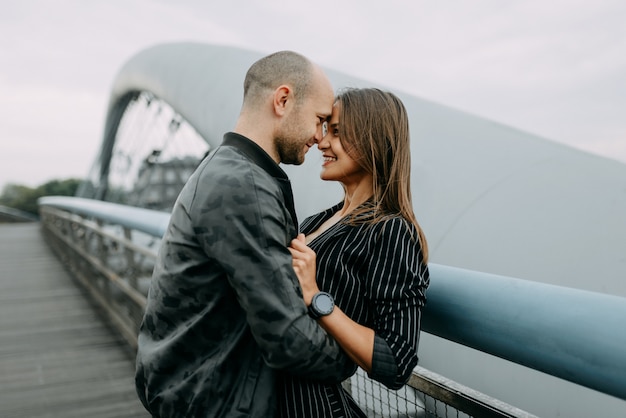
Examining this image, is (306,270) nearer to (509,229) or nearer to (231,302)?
(231,302)

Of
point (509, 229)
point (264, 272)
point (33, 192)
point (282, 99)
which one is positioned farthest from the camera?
point (33, 192)

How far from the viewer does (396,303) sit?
42.4 inches

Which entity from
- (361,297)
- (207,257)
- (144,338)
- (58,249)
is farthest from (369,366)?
(58,249)

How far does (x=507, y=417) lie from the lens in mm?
1057

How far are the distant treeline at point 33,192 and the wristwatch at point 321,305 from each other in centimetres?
3362

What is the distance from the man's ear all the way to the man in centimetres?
6

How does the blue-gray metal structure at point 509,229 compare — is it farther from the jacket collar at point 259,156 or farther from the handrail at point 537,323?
the jacket collar at point 259,156

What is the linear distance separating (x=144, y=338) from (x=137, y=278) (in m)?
3.09

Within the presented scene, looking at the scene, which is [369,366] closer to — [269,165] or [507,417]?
[507,417]

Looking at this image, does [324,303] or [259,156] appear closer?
[324,303]

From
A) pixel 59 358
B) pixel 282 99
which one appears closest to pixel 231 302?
pixel 282 99

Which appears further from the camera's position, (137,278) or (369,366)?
(137,278)

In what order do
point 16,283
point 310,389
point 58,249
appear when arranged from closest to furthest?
point 310,389, point 16,283, point 58,249

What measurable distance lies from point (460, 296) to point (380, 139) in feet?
1.31
